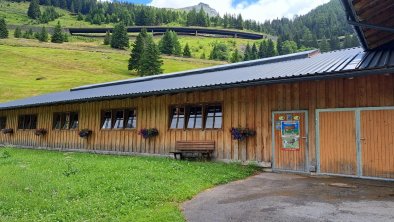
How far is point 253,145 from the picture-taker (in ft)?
40.5

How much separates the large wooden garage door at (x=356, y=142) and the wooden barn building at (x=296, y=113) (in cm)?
3

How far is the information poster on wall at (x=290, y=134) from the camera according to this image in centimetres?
1134

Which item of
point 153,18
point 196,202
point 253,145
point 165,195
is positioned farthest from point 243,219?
point 153,18

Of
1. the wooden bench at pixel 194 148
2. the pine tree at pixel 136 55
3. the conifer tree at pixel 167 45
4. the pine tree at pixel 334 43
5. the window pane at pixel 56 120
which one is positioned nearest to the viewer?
the wooden bench at pixel 194 148

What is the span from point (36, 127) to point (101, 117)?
7386 millimetres

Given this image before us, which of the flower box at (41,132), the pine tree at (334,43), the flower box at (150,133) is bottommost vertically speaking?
the flower box at (41,132)

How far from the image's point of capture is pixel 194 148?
45.1ft

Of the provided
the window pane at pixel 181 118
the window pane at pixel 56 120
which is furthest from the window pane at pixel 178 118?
the window pane at pixel 56 120

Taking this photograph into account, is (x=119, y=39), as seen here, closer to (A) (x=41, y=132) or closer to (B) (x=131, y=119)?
(A) (x=41, y=132)

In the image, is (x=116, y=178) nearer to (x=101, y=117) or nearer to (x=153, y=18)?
(x=101, y=117)

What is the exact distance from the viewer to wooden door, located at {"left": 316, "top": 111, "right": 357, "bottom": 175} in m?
→ 10.2

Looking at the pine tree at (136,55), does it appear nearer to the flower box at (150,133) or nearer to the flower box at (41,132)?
the flower box at (41,132)

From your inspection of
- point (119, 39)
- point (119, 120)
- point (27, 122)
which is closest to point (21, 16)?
point (119, 39)

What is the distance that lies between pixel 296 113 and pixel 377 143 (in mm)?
2559
